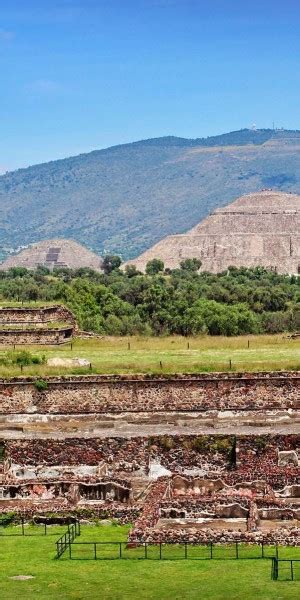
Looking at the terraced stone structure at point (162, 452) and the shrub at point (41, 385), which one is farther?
the shrub at point (41, 385)

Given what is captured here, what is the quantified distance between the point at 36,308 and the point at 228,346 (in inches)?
458

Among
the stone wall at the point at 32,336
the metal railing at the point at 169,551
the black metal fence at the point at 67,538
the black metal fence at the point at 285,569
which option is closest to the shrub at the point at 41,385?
the stone wall at the point at 32,336

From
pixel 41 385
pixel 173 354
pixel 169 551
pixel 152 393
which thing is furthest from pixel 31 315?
pixel 169 551

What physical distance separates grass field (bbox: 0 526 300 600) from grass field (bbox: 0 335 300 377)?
646 inches

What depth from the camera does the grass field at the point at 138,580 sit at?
19.3m

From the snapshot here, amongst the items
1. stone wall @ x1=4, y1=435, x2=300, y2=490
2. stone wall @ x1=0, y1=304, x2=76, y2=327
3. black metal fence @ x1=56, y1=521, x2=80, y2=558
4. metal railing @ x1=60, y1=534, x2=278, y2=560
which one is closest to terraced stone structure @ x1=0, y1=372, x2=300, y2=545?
stone wall @ x1=4, y1=435, x2=300, y2=490

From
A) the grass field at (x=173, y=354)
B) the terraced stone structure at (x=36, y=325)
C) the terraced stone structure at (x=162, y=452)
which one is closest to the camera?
the terraced stone structure at (x=162, y=452)

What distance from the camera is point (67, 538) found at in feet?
79.2

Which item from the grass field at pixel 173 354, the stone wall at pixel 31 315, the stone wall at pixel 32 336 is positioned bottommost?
the grass field at pixel 173 354

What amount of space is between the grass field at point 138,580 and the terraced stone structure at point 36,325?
86.3ft

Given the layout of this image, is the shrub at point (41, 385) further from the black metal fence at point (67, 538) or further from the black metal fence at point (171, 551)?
the black metal fence at point (171, 551)

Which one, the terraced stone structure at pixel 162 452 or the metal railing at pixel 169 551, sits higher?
the terraced stone structure at pixel 162 452

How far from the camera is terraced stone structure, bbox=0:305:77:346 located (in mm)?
49000

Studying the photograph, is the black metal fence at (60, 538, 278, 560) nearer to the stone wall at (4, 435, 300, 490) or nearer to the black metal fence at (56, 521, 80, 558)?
the black metal fence at (56, 521, 80, 558)
